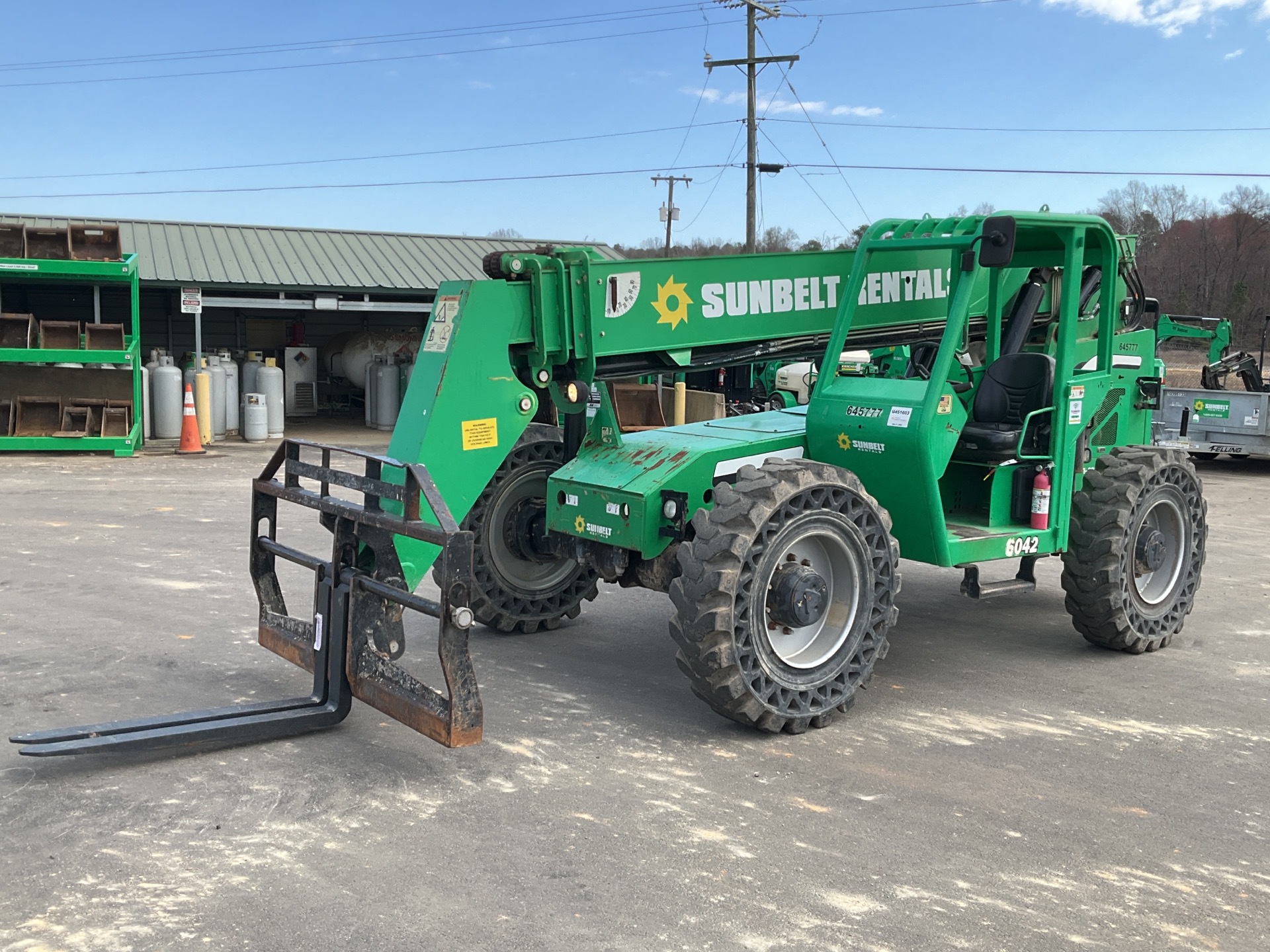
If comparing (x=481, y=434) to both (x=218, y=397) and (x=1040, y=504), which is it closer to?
(x=1040, y=504)

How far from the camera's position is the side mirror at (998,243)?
5777 mm

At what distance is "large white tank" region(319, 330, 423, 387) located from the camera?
77.4ft

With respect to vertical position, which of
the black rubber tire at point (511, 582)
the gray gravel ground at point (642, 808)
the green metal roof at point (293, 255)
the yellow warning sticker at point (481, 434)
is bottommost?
the gray gravel ground at point (642, 808)

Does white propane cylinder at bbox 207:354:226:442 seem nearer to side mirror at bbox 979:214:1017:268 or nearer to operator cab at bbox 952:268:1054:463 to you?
operator cab at bbox 952:268:1054:463

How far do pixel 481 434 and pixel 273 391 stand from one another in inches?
622

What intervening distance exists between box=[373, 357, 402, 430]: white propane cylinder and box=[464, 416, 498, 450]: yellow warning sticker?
1671cm

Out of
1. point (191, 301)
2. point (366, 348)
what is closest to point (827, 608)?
point (191, 301)

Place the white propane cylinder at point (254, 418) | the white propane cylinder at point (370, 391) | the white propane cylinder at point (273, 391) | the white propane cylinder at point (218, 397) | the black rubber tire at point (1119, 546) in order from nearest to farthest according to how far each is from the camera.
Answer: the black rubber tire at point (1119, 546) < the white propane cylinder at point (254, 418) < the white propane cylinder at point (218, 397) < the white propane cylinder at point (273, 391) < the white propane cylinder at point (370, 391)

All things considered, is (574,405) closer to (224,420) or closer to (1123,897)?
Result: (1123,897)

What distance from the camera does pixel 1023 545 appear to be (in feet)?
21.2

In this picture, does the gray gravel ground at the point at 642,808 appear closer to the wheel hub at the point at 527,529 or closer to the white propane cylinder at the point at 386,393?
the wheel hub at the point at 527,529

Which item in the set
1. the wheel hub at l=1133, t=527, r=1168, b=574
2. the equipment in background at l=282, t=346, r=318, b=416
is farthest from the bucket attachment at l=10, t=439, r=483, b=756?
the equipment in background at l=282, t=346, r=318, b=416

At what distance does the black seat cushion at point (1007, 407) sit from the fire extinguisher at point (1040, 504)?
199mm

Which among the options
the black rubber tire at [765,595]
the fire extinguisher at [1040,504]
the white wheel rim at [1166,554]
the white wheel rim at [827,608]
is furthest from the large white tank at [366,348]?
the black rubber tire at [765,595]
